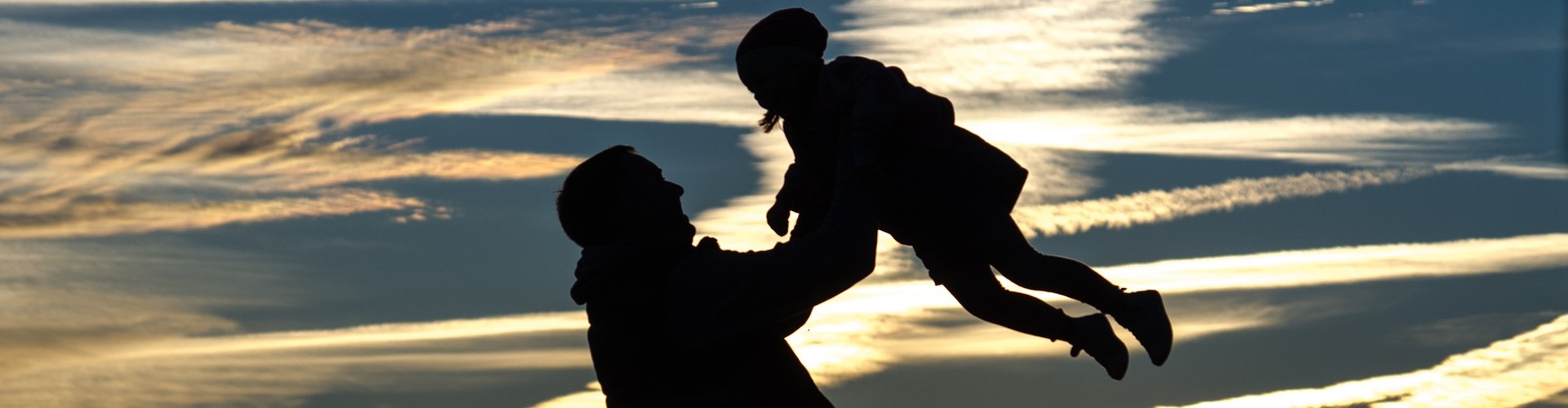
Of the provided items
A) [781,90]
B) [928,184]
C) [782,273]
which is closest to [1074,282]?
[928,184]

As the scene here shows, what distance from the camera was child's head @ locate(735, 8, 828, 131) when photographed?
18.9 ft

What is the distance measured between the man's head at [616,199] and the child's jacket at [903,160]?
0.76 metres

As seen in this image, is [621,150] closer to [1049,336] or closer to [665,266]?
[665,266]

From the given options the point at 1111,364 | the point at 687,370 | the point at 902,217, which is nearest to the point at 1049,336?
the point at 1111,364

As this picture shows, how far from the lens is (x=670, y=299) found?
207 inches

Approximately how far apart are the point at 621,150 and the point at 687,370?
2.93 ft

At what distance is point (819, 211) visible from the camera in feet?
19.8

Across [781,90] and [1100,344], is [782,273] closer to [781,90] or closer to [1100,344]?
[781,90]

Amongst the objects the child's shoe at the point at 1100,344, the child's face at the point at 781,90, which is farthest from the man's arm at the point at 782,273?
the child's shoe at the point at 1100,344

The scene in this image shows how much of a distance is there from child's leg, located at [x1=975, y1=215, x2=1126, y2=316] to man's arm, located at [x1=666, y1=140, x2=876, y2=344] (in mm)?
Answer: 1157

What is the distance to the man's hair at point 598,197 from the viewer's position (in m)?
5.40

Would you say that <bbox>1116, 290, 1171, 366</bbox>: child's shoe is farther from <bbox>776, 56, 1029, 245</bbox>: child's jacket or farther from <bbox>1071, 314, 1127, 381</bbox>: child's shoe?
<bbox>776, 56, 1029, 245</bbox>: child's jacket

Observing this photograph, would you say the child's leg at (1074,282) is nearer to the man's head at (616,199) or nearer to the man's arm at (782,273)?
the man's arm at (782,273)

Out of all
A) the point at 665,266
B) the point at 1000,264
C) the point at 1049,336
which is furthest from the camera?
the point at 1049,336
